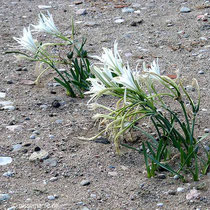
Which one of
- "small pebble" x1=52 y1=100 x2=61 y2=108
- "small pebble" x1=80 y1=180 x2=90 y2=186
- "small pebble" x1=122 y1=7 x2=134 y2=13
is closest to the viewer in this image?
"small pebble" x1=80 y1=180 x2=90 y2=186

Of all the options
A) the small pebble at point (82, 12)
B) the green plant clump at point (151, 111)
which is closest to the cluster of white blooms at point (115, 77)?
the green plant clump at point (151, 111)

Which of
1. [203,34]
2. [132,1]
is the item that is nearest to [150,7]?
[132,1]

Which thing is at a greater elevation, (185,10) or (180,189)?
(185,10)

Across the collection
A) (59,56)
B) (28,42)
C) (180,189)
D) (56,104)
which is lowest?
(180,189)

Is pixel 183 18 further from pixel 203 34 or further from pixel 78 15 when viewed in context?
pixel 78 15

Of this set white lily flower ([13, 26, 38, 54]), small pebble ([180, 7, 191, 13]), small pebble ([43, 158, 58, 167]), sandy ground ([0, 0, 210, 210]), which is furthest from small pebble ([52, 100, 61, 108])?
small pebble ([180, 7, 191, 13])

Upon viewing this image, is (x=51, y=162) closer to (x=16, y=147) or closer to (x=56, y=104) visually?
(x=16, y=147)

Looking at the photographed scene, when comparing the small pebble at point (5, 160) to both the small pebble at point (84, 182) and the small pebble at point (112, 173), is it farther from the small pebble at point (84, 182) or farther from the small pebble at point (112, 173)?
the small pebble at point (112, 173)

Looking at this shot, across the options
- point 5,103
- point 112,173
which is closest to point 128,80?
point 112,173

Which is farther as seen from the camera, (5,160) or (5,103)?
(5,103)

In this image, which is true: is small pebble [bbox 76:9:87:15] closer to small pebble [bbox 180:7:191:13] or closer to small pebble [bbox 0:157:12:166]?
small pebble [bbox 180:7:191:13]

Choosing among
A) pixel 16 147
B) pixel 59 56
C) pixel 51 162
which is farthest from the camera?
pixel 59 56

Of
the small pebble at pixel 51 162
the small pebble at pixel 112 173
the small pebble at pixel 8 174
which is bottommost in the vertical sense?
the small pebble at pixel 112 173

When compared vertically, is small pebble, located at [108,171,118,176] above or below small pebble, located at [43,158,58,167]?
below
